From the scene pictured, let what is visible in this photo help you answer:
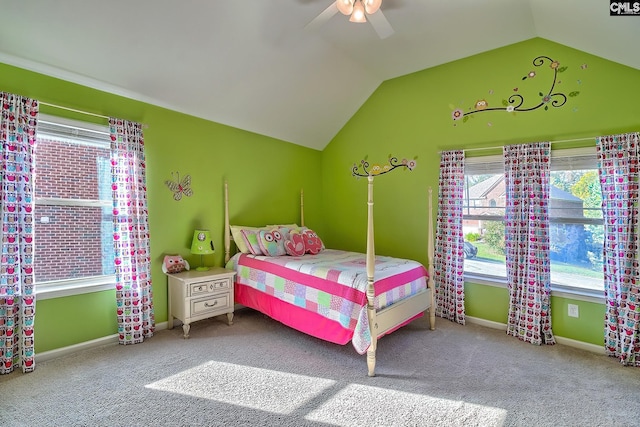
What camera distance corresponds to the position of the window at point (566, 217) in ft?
9.66

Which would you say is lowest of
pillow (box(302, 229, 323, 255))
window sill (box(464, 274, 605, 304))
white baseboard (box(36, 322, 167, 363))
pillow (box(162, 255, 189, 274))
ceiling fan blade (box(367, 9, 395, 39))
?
white baseboard (box(36, 322, 167, 363))

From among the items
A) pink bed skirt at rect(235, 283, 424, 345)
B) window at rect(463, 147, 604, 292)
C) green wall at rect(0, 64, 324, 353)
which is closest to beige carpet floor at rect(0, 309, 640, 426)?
pink bed skirt at rect(235, 283, 424, 345)

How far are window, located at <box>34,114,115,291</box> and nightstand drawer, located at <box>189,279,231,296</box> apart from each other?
78cm

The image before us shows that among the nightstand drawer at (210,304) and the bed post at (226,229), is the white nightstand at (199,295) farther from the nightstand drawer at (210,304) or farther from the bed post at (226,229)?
the bed post at (226,229)

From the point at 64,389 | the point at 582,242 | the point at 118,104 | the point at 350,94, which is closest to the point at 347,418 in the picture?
the point at 64,389

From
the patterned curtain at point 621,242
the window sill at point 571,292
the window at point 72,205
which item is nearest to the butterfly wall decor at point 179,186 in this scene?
the window at point 72,205

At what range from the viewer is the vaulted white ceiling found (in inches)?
90.6

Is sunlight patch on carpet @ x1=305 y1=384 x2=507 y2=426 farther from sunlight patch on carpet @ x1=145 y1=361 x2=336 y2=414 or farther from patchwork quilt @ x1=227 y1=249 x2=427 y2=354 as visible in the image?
patchwork quilt @ x1=227 y1=249 x2=427 y2=354

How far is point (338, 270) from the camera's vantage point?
279cm

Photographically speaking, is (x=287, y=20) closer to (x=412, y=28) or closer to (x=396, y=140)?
(x=412, y=28)

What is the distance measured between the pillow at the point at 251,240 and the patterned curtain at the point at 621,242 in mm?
3409

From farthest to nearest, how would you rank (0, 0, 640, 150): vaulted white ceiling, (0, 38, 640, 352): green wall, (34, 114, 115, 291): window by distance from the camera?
(0, 38, 640, 352): green wall, (34, 114, 115, 291): window, (0, 0, 640, 150): vaulted white ceiling

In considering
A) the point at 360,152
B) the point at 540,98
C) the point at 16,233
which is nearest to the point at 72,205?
the point at 16,233

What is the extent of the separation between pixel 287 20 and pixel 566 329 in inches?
158
